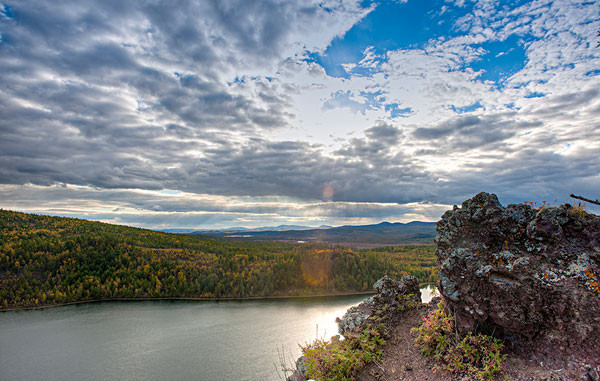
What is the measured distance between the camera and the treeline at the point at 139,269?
61406 mm

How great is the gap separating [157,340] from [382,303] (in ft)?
114

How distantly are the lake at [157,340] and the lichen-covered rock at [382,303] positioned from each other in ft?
26.7

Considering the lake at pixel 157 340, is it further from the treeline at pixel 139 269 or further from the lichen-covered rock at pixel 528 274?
the lichen-covered rock at pixel 528 274

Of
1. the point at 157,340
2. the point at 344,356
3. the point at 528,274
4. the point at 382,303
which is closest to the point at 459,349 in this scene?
the point at 528,274

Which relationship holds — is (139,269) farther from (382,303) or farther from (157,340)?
(382,303)

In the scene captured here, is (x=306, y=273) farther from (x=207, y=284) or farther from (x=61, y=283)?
(x=61, y=283)

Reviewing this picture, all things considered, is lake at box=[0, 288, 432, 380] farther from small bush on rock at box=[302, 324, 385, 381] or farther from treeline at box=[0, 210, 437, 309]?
small bush on rock at box=[302, 324, 385, 381]

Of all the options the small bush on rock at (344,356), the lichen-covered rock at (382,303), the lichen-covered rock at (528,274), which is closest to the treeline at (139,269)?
the lichen-covered rock at (382,303)

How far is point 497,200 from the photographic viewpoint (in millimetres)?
7871

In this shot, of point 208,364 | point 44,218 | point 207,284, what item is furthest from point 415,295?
point 44,218

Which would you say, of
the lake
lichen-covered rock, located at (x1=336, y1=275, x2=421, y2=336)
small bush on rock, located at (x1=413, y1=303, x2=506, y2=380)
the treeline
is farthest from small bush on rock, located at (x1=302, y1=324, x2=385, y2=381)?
the treeline

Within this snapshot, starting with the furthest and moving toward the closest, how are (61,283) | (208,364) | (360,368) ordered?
(61,283), (208,364), (360,368)

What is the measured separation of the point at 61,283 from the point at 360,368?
76893 millimetres

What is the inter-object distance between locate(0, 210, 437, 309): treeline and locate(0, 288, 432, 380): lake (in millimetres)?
8936
